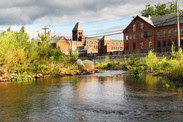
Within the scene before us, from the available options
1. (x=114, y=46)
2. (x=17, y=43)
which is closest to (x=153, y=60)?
(x=17, y=43)

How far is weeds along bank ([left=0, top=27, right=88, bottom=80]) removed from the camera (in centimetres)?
1827

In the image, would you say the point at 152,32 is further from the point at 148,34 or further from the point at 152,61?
the point at 152,61

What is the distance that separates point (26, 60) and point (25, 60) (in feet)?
0.77

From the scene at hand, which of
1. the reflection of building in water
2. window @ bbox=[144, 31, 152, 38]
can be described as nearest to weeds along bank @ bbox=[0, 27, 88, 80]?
the reflection of building in water

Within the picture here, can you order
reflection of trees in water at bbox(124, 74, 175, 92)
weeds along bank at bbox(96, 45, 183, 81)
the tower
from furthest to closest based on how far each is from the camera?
1. the tower
2. weeds along bank at bbox(96, 45, 183, 81)
3. reflection of trees in water at bbox(124, 74, 175, 92)

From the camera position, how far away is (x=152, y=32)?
174ft

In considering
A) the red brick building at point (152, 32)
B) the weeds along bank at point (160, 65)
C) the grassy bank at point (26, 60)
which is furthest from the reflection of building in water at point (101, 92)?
the red brick building at point (152, 32)

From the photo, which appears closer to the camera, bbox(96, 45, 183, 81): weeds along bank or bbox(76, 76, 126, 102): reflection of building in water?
bbox(76, 76, 126, 102): reflection of building in water

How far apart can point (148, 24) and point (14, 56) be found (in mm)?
41957

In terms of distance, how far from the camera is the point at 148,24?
53.0 meters

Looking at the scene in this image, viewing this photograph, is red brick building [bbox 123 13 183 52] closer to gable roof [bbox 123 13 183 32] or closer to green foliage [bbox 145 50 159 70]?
gable roof [bbox 123 13 183 32]

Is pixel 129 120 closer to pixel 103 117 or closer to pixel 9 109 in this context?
pixel 103 117

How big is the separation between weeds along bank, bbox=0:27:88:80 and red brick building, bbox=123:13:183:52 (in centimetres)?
2658

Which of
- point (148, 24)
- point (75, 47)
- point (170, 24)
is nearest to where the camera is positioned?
point (170, 24)
